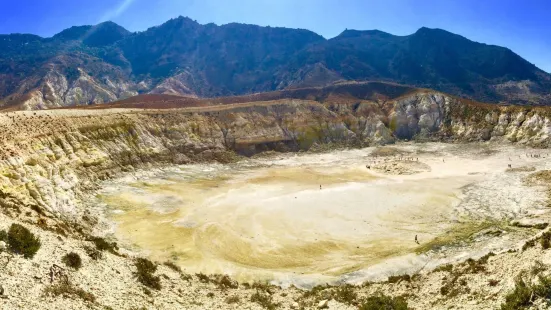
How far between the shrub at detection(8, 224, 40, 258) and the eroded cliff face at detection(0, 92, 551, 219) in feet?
22.3

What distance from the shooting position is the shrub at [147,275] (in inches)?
635

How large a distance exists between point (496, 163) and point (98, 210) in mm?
52501

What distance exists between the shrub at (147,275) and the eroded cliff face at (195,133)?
938 centimetres

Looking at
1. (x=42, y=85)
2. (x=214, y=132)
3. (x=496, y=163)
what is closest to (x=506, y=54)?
(x=496, y=163)

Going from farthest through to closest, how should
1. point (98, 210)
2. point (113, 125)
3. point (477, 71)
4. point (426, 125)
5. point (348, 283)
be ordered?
point (477, 71)
point (426, 125)
point (113, 125)
point (98, 210)
point (348, 283)

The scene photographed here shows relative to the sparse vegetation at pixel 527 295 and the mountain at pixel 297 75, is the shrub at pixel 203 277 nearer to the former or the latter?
the sparse vegetation at pixel 527 295

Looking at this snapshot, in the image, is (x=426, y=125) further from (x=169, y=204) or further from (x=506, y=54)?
(x=506, y=54)

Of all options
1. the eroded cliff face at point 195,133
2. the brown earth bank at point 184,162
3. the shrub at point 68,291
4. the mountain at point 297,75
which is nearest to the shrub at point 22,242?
the brown earth bank at point 184,162

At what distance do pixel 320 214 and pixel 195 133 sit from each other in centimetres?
3437

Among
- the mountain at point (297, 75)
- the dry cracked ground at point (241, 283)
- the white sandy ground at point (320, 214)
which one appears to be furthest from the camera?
the mountain at point (297, 75)

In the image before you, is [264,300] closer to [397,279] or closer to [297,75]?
[397,279]

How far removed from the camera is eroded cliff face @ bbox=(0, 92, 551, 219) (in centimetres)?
2995

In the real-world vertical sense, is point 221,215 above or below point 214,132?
below

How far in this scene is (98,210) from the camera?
103ft
